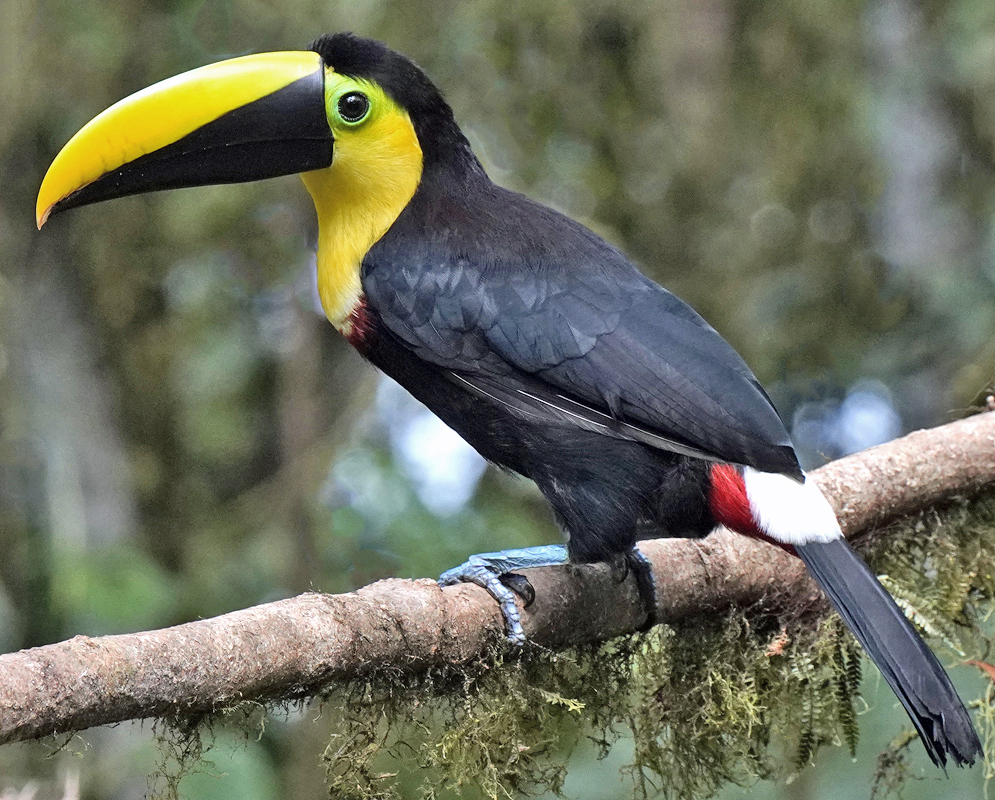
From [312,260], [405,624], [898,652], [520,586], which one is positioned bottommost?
[898,652]

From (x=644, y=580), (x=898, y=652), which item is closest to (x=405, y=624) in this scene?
(x=644, y=580)

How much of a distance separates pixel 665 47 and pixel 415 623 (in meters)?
2.86

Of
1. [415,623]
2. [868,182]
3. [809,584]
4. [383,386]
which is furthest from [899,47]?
[415,623]

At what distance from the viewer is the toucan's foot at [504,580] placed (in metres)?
2.16

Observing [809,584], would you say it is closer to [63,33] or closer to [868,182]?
[868,182]

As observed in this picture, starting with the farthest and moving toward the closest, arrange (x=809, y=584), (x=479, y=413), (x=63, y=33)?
(x=63, y=33), (x=809, y=584), (x=479, y=413)

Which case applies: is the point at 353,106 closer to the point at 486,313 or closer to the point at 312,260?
the point at 486,313

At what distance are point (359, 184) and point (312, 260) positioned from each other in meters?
1.87

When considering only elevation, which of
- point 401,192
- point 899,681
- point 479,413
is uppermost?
point 401,192

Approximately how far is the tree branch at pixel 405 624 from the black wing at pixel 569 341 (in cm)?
35

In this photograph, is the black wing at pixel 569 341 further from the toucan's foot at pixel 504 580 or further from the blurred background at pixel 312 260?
the blurred background at pixel 312 260

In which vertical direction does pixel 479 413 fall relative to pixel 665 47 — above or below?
below

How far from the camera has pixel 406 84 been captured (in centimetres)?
248

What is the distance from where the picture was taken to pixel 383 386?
12.6 feet
